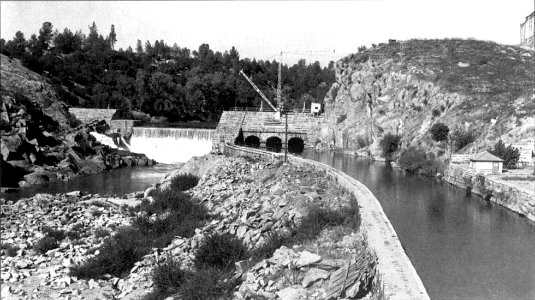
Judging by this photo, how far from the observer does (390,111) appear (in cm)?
6250

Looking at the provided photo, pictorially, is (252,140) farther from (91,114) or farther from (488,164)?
(488,164)

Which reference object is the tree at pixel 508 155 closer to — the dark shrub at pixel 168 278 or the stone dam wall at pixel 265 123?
the dark shrub at pixel 168 278

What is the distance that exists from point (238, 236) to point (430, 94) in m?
43.7

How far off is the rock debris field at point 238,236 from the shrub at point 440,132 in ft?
73.1

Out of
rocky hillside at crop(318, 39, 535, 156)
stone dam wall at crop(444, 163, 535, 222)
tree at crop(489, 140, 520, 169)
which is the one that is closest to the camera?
stone dam wall at crop(444, 163, 535, 222)

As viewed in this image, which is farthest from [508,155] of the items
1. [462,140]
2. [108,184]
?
[108,184]

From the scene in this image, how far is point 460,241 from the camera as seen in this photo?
23125mm

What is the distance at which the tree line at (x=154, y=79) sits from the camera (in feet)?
272

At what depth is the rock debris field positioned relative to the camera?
13.6 m

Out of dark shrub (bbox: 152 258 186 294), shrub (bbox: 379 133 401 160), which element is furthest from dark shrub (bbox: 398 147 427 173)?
dark shrub (bbox: 152 258 186 294)

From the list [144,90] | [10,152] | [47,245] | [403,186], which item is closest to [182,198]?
[47,245]

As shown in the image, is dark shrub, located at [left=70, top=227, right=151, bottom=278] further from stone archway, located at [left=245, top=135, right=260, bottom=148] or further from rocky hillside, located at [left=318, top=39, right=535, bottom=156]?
stone archway, located at [left=245, top=135, right=260, bottom=148]

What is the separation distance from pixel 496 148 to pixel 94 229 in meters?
29.5

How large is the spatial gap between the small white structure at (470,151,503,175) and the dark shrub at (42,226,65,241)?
88.8 ft
